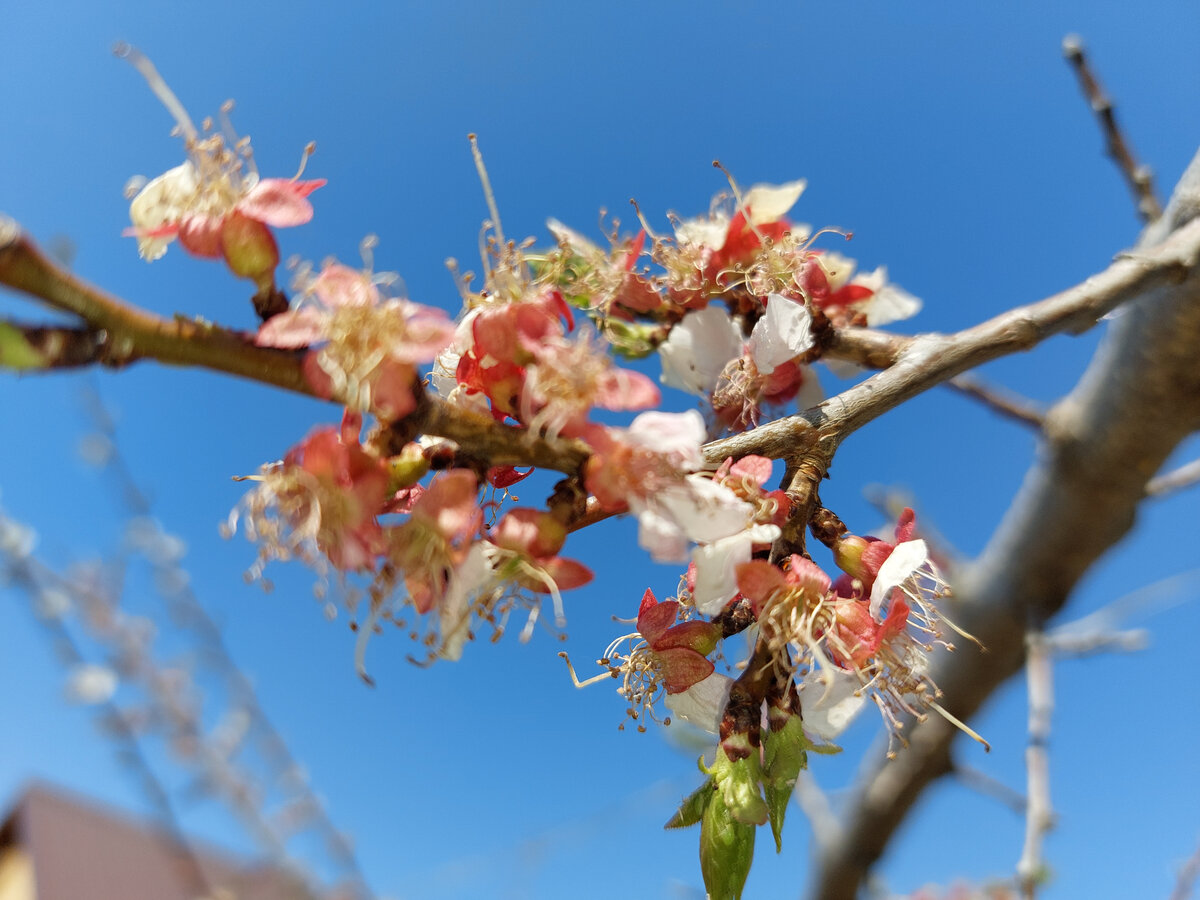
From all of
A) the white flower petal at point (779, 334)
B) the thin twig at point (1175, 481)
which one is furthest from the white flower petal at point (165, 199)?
the thin twig at point (1175, 481)

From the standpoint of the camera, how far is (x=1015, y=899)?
258cm

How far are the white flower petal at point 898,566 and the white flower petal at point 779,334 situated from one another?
32cm

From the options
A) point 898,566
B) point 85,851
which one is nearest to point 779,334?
point 898,566

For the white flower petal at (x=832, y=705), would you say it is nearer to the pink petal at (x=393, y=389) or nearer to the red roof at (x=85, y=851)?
the pink petal at (x=393, y=389)

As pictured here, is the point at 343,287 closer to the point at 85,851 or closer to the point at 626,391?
the point at 626,391

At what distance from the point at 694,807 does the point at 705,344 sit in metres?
0.64

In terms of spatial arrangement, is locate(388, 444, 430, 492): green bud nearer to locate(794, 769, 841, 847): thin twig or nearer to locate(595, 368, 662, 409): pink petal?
locate(595, 368, 662, 409): pink petal

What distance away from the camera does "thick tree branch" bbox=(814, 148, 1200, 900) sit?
50.6 inches

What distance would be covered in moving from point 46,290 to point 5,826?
30.5ft

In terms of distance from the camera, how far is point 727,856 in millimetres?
717

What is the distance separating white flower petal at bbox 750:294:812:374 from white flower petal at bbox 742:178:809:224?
210 mm

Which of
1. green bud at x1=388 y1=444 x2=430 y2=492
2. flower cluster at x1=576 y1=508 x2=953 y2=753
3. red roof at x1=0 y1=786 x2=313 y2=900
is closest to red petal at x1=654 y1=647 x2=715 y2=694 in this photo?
flower cluster at x1=576 y1=508 x2=953 y2=753

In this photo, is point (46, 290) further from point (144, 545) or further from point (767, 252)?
point (144, 545)

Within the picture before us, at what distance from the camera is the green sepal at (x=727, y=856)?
72 cm
